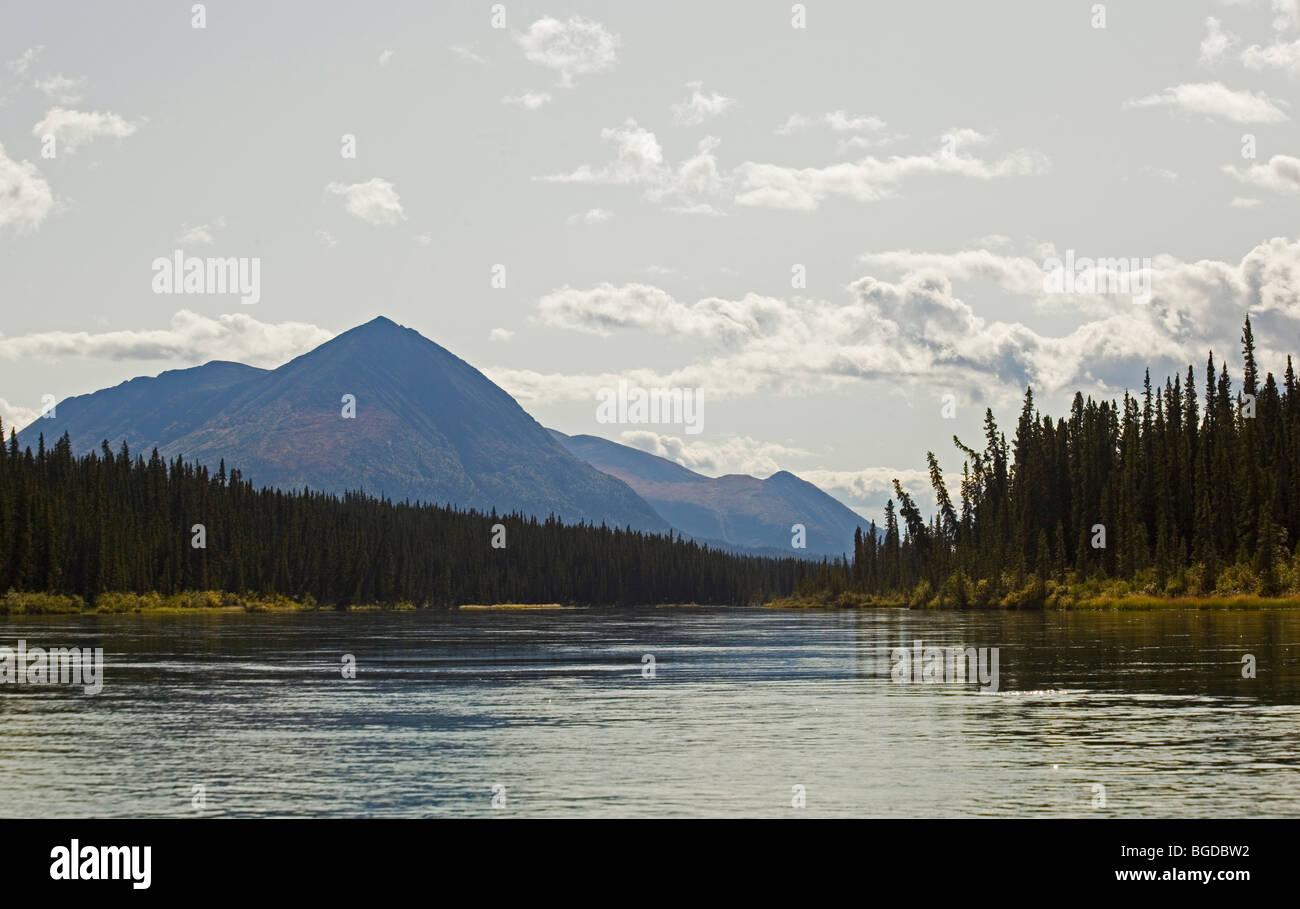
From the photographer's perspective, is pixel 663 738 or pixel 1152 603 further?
pixel 1152 603

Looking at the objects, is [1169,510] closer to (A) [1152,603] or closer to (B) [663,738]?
(A) [1152,603]

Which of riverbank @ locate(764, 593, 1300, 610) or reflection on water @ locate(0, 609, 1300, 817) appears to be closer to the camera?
reflection on water @ locate(0, 609, 1300, 817)

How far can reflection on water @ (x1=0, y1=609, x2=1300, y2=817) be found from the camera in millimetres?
25797

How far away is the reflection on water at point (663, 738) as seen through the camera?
25.8 meters

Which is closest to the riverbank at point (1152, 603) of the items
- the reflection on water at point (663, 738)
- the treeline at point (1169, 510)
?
the treeline at point (1169, 510)

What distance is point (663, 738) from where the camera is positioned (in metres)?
35.2

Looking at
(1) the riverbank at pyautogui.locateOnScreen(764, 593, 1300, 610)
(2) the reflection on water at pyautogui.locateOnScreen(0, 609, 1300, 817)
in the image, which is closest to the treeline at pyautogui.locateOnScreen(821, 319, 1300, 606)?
(1) the riverbank at pyautogui.locateOnScreen(764, 593, 1300, 610)

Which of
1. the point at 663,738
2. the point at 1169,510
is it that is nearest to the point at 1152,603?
the point at 1169,510

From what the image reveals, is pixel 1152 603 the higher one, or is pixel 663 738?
pixel 663 738

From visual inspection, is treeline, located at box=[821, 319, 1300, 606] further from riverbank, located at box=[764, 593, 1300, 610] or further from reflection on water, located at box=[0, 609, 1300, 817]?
reflection on water, located at box=[0, 609, 1300, 817]

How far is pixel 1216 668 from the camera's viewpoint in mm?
53844

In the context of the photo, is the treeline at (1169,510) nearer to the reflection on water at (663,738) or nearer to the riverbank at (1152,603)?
the riverbank at (1152,603)
